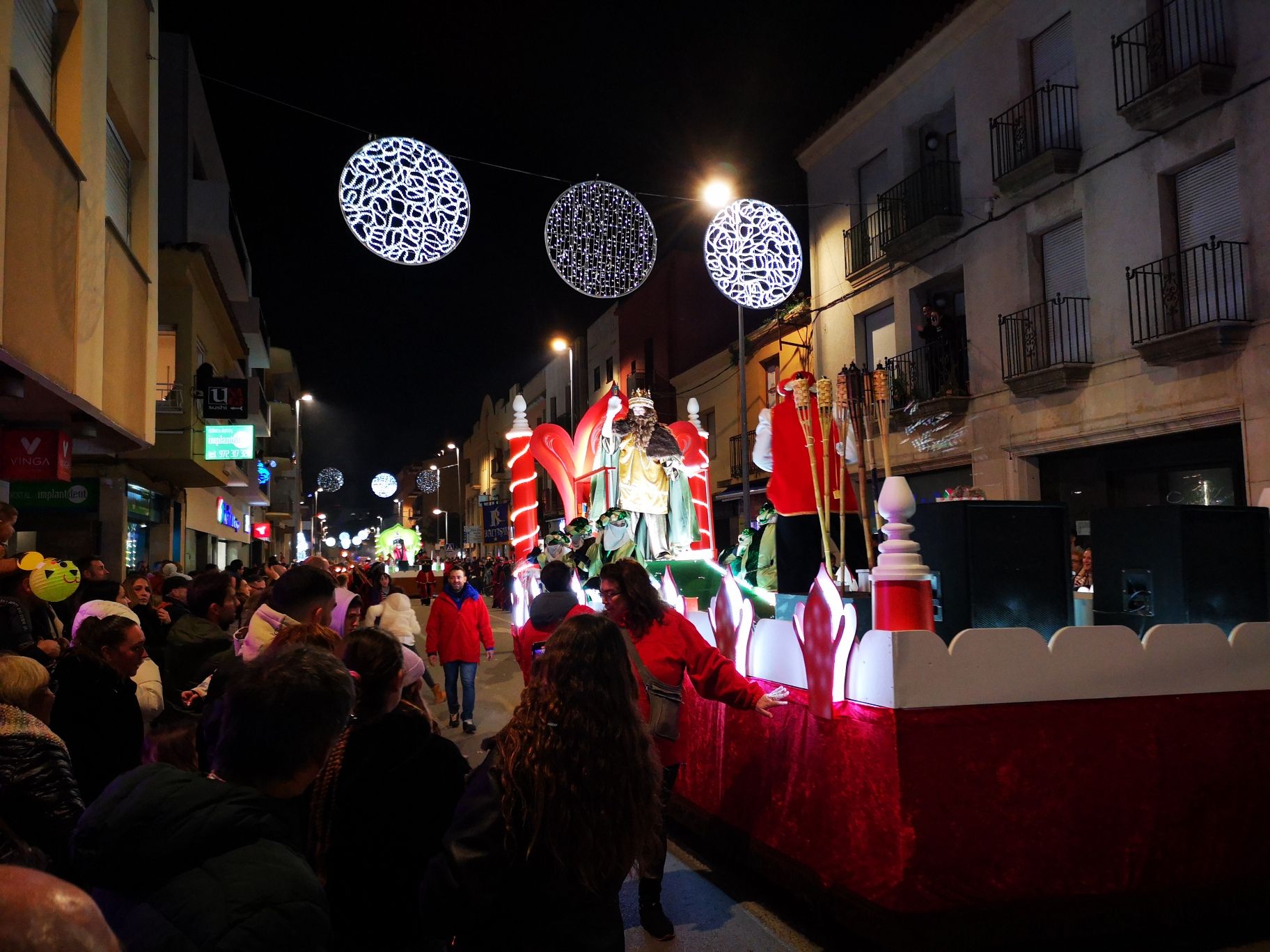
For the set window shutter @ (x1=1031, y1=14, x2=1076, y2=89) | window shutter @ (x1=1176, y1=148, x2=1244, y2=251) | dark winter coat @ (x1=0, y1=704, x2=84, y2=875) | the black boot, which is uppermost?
window shutter @ (x1=1031, y1=14, x2=1076, y2=89)

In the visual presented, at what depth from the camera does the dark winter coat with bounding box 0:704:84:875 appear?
2477mm

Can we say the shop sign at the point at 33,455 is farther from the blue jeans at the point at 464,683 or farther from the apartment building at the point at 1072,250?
the apartment building at the point at 1072,250

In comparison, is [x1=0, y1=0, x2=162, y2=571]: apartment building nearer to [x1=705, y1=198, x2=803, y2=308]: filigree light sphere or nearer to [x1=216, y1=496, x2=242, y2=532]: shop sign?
[x1=705, y1=198, x2=803, y2=308]: filigree light sphere

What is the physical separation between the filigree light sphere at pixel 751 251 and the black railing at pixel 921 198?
6.83 m

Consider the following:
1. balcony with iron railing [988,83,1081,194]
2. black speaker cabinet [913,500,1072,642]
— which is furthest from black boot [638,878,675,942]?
balcony with iron railing [988,83,1081,194]

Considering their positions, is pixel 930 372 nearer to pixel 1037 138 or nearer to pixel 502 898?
pixel 1037 138

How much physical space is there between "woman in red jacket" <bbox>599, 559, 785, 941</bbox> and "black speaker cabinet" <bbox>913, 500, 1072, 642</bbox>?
1.08 metres

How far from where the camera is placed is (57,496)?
50.1ft

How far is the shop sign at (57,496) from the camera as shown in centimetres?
1476

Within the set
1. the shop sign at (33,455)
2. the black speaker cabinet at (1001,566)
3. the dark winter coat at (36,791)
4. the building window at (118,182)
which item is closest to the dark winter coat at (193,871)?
the dark winter coat at (36,791)

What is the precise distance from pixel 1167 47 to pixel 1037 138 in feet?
8.02

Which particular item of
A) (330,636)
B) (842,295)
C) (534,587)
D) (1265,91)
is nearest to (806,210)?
(842,295)

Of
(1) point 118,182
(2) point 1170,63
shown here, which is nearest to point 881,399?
(2) point 1170,63

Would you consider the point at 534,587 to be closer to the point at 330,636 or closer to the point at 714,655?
the point at 714,655
